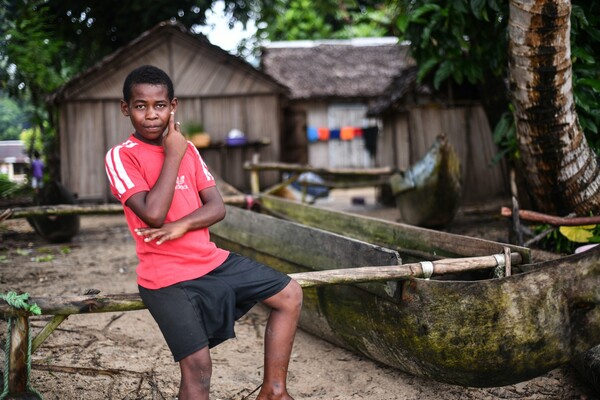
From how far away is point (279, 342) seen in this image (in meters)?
2.24

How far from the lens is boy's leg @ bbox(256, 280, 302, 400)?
2.24 meters

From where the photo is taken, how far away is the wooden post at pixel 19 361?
7.10 ft

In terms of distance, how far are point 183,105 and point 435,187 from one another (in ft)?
19.4

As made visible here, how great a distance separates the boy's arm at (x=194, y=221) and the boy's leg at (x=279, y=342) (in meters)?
0.40

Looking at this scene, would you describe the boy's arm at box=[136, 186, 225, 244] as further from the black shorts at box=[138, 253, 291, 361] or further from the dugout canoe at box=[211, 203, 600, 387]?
the dugout canoe at box=[211, 203, 600, 387]

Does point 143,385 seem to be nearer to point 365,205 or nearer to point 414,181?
point 414,181

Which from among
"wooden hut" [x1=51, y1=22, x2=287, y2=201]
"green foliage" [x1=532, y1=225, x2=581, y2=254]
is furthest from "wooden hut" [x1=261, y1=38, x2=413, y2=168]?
"green foliage" [x1=532, y1=225, x2=581, y2=254]

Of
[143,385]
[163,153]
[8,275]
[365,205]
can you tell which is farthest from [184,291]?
[365,205]

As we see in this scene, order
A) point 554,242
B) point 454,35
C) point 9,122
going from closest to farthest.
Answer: point 554,242 < point 454,35 < point 9,122

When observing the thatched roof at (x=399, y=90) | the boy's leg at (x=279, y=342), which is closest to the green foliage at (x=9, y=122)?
the thatched roof at (x=399, y=90)

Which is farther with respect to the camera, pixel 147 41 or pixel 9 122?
pixel 9 122

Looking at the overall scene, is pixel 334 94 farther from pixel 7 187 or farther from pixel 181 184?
pixel 181 184

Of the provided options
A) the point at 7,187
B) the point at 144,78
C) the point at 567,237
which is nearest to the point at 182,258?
the point at 144,78

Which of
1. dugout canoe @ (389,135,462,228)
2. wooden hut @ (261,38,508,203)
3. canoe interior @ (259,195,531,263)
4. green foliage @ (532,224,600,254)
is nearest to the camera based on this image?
canoe interior @ (259,195,531,263)
